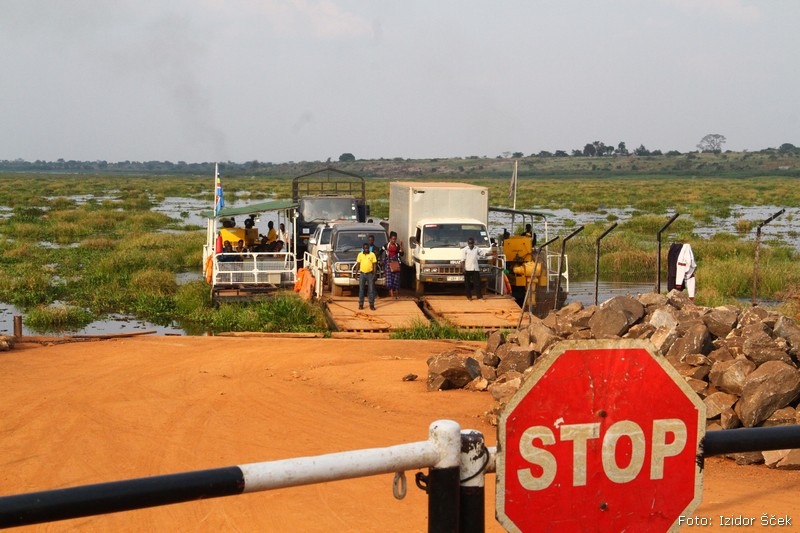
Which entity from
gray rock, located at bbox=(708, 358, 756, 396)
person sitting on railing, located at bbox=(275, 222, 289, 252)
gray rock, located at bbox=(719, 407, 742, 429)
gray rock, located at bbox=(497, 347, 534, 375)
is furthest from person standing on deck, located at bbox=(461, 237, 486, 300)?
gray rock, located at bbox=(719, 407, 742, 429)

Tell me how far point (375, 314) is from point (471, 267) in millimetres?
2698

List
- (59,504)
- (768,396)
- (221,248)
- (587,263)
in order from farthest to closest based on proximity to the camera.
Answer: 1. (587,263)
2. (221,248)
3. (768,396)
4. (59,504)

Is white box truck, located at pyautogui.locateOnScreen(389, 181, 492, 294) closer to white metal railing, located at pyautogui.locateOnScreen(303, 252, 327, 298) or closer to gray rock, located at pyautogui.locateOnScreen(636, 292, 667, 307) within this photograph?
white metal railing, located at pyautogui.locateOnScreen(303, 252, 327, 298)

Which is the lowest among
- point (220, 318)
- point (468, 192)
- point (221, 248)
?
point (220, 318)

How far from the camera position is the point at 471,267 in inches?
764

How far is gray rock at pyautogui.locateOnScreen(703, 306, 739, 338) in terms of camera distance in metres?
10.7

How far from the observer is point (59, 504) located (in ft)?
6.43

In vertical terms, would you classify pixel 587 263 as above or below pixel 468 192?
below

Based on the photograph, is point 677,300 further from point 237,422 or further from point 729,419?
point 237,422

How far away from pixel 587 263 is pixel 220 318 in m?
15.1

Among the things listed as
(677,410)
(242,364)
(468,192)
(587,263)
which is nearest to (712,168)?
(587,263)

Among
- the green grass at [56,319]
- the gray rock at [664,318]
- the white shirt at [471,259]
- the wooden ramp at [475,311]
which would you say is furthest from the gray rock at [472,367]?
the green grass at [56,319]

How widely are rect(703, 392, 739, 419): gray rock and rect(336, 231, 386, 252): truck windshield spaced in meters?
12.2

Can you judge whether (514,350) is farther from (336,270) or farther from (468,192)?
(468,192)
